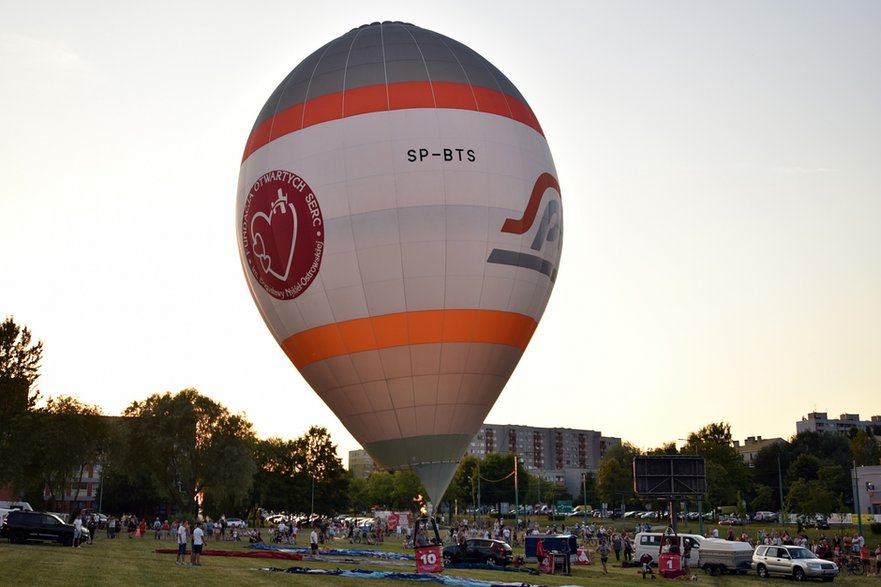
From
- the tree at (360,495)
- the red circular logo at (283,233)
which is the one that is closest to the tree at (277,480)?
the tree at (360,495)

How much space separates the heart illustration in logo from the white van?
19.3 m

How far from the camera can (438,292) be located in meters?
30.6

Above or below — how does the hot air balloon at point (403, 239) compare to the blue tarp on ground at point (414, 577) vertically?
above

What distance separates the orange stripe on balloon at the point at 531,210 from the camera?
3159cm

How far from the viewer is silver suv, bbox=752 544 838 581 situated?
1318 inches

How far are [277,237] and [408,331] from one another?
6.26m

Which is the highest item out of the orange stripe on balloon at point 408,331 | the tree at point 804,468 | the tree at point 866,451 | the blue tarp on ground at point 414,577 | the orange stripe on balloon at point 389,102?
the orange stripe on balloon at point 389,102

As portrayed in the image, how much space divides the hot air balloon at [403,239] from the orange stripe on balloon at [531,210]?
75mm

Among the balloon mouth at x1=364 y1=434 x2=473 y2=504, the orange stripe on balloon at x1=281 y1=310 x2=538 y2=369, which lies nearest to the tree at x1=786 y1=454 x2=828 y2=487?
the orange stripe on balloon at x1=281 y1=310 x2=538 y2=369

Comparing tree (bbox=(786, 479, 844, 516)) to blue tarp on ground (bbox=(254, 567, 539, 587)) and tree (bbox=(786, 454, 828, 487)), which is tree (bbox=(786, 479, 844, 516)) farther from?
blue tarp on ground (bbox=(254, 567, 539, 587))

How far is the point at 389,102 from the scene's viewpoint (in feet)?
103

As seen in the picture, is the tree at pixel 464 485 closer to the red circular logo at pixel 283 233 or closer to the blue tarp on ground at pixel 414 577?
the red circular logo at pixel 283 233

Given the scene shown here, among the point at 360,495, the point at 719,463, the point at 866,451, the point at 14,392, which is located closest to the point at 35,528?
the point at 14,392

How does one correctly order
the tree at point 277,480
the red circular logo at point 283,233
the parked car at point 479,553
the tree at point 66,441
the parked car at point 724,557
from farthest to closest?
the tree at point 277,480 → the tree at point 66,441 → the parked car at point 479,553 → the parked car at point 724,557 → the red circular logo at point 283,233
